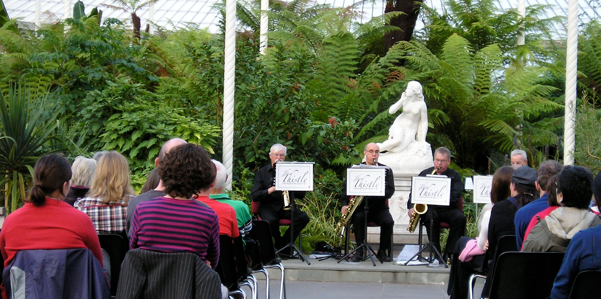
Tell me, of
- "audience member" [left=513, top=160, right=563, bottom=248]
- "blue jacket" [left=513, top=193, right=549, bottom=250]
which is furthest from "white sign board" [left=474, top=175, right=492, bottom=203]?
"blue jacket" [left=513, top=193, right=549, bottom=250]

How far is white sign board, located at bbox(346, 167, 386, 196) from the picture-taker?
717cm

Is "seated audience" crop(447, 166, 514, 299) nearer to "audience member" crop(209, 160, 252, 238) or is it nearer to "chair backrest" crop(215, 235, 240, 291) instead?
"audience member" crop(209, 160, 252, 238)

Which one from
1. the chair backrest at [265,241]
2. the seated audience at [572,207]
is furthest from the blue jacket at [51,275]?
the seated audience at [572,207]

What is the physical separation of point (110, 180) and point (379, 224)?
434 centimetres

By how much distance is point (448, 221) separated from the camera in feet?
24.8

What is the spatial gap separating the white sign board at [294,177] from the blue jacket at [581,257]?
431 cm

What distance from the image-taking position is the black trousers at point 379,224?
25.1 ft

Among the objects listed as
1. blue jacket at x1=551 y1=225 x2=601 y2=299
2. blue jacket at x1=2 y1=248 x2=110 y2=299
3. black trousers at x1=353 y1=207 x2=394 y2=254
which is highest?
blue jacket at x1=551 y1=225 x2=601 y2=299

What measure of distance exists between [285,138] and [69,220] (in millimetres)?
6631

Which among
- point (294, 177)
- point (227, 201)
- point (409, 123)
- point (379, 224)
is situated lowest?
point (379, 224)

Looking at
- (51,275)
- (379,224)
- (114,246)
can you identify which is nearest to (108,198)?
(114,246)

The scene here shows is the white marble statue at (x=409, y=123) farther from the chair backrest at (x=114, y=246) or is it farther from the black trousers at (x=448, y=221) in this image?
the chair backrest at (x=114, y=246)

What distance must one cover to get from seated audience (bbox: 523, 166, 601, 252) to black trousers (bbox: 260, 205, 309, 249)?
4.33m

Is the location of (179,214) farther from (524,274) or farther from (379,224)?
(379,224)
